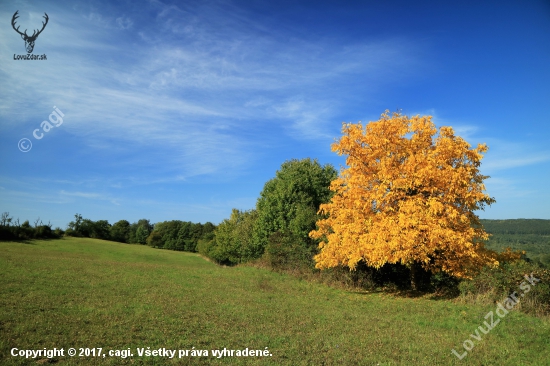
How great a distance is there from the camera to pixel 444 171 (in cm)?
1588

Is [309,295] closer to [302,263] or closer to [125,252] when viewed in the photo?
[302,263]

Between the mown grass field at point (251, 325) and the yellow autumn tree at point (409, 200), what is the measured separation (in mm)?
2413

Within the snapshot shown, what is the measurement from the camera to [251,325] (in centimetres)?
1057

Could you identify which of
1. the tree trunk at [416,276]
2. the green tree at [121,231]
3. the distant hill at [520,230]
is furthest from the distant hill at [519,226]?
the green tree at [121,231]

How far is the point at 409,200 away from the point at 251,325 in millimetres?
10056

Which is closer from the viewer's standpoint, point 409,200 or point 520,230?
point 409,200

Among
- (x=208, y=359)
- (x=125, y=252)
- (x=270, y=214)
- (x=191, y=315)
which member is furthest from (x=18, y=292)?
(x=125, y=252)

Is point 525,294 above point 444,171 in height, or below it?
below

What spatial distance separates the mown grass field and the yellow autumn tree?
2.41 m

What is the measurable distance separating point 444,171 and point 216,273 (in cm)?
1754

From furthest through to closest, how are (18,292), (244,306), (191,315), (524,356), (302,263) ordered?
(302,263) → (244,306) → (18,292) → (191,315) → (524,356)

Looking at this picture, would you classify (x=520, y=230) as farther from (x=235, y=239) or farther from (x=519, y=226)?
(x=235, y=239)

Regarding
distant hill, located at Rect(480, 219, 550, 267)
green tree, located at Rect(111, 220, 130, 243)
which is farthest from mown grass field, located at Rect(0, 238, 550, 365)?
green tree, located at Rect(111, 220, 130, 243)

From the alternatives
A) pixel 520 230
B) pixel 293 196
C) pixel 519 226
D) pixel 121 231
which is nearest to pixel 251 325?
pixel 293 196
